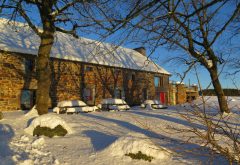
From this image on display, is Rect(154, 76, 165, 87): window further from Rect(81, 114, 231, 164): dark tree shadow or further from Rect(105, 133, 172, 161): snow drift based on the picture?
Rect(105, 133, 172, 161): snow drift

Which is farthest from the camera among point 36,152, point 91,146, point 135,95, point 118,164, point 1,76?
point 135,95

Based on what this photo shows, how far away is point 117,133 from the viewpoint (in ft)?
26.4

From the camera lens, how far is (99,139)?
7102 millimetres

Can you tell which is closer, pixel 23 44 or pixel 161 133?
pixel 161 133

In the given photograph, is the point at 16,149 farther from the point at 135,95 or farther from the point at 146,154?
the point at 135,95

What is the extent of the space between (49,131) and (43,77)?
14.5 feet

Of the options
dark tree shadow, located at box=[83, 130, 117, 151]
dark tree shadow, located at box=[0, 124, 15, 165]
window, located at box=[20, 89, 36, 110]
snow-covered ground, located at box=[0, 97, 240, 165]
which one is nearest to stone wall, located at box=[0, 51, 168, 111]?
window, located at box=[20, 89, 36, 110]

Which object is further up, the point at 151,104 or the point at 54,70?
the point at 54,70

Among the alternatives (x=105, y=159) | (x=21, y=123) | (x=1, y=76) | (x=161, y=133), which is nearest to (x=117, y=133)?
(x=161, y=133)

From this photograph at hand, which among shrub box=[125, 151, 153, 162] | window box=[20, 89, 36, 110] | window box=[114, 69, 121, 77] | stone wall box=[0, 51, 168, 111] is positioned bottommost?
shrub box=[125, 151, 153, 162]

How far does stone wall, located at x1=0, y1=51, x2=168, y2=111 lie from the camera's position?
17641 millimetres

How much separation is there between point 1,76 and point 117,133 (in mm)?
12485

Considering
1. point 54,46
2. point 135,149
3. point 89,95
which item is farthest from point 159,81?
point 135,149

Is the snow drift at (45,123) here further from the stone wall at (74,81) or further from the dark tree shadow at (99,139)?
the stone wall at (74,81)
